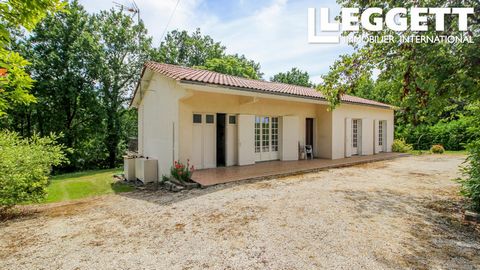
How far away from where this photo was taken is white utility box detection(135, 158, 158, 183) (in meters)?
9.30

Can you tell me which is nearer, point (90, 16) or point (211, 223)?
point (211, 223)

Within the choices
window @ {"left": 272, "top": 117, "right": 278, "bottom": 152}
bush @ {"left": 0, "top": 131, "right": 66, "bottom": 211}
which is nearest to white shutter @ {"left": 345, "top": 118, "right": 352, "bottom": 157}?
window @ {"left": 272, "top": 117, "right": 278, "bottom": 152}

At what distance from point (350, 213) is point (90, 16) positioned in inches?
969

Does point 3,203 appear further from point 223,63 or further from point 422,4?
point 223,63

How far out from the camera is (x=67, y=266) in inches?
136

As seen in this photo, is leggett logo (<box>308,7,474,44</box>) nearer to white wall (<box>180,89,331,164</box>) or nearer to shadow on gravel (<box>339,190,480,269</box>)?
shadow on gravel (<box>339,190,480,269</box>)

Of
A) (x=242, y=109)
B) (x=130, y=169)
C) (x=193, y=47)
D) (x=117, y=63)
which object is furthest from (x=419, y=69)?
(x=193, y=47)

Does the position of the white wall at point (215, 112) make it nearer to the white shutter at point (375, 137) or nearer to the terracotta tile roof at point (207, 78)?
the terracotta tile roof at point (207, 78)

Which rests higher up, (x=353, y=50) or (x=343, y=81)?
(x=353, y=50)

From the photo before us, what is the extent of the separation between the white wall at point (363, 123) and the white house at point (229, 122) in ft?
0.18

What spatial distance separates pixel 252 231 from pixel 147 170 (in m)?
6.15

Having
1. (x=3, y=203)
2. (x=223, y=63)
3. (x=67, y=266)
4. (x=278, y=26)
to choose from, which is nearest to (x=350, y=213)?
(x=67, y=266)

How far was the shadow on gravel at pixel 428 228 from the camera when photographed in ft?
11.2

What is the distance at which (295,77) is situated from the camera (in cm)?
4456
